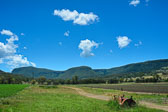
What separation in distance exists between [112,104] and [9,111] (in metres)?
10.6

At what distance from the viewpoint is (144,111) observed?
15445 millimetres

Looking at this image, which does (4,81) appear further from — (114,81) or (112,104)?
(112,104)

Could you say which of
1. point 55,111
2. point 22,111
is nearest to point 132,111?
point 55,111

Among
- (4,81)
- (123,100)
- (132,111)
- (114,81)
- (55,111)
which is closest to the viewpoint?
(132,111)

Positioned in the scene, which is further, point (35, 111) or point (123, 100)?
point (123, 100)

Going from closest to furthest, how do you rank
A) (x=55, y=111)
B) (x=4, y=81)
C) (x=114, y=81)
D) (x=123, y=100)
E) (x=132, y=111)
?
1. (x=132, y=111)
2. (x=55, y=111)
3. (x=123, y=100)
4. (x=4, y=81)
5. (x=114, y=81)

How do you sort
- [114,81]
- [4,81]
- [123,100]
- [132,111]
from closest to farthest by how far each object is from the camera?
[132,111]
[123,100]
[4,81]
[114,81]

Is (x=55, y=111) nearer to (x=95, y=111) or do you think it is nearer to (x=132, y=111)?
(x=95, y=111)

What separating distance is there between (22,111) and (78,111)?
5.51m

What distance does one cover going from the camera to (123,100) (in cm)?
1789

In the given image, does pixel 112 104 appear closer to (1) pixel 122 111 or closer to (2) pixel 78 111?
(1) pixel 122 111

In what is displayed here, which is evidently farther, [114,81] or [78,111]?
[114,81]

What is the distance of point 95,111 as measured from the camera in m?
16.0

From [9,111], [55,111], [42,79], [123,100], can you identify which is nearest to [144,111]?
[123,100]
